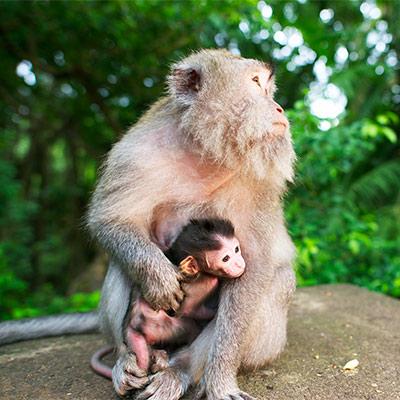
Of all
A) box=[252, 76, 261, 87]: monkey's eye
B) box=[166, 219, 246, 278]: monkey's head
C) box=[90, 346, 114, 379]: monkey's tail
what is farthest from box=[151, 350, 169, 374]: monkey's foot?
box=[252, 76, 261, 87]: monkey's eye

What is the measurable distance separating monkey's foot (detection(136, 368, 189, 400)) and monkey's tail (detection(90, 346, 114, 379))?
0.42 metres

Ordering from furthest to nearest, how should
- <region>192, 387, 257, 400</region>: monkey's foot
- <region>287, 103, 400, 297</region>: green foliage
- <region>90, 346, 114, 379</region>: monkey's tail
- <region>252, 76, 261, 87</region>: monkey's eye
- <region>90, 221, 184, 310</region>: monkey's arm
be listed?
<region>287, 103, 400, 297</region>: green foliage, <region>90, 346, 114, 379</region>: monkey's tail, <region>252, 76, 261, 87</region>: monkey's eye, <region>90, 221, 184, 310</region>: monkey's arm, <region>192, 387, 257, 400</region>: monkey's foot

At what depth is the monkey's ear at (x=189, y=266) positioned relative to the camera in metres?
2.37

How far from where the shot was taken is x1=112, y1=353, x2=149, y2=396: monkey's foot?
2248mm

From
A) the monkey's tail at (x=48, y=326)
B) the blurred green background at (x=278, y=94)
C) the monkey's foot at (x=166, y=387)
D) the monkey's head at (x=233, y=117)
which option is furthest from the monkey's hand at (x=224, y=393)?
the blurred green background at (x=278, y=94)

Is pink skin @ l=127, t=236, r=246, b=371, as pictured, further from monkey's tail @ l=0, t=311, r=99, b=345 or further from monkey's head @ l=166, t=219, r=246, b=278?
monkey's tail @ l=0, t=311, r=99, b=345

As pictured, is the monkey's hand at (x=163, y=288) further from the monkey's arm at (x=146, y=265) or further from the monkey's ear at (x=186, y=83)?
the monkey's ear at (x=186, y=83)

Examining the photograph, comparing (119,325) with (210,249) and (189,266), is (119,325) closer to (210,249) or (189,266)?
(189,266)

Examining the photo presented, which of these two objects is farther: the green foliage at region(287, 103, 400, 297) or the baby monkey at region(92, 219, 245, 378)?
the green foliage at region(287, 103, 400, 297)

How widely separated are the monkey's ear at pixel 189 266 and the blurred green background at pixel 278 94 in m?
1.92

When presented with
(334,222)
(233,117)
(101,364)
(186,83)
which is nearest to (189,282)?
(101,364)

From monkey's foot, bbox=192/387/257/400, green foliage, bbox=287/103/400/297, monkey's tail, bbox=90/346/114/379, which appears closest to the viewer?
monkey's foot, bbox=192/387/257/400

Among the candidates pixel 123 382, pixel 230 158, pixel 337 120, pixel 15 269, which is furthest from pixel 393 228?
pixel 15 269

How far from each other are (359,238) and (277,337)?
2.52 m
